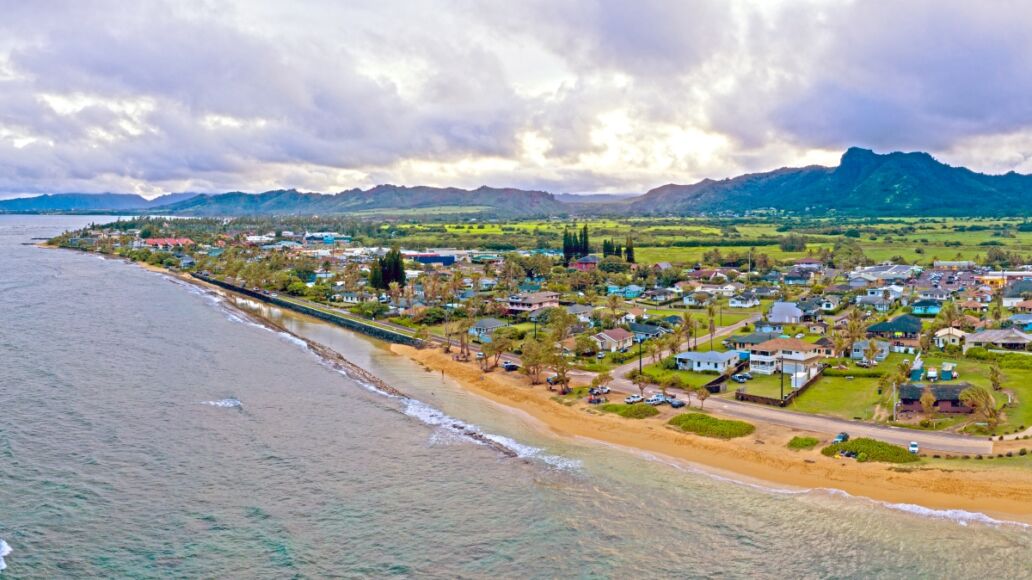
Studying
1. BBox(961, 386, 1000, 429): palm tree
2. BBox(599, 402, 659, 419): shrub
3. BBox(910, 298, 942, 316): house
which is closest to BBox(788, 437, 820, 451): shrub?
BBox(599, 402, 659, 419): shrub

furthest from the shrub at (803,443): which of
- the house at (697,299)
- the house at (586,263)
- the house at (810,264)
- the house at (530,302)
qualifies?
the house at (810,264)

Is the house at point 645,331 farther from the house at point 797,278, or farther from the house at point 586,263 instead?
the house at point 586,263

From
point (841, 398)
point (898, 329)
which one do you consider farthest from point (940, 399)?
point (898, 329)

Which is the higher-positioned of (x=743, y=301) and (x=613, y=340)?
(x=613, y=340)

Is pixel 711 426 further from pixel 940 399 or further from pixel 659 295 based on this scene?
pixel 659 295

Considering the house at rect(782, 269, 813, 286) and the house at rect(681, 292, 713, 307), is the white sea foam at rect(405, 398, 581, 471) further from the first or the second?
the house at rect(782, 269, 813, 286)

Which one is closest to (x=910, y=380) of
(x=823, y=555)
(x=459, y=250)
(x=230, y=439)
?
(x=823, y=555)
